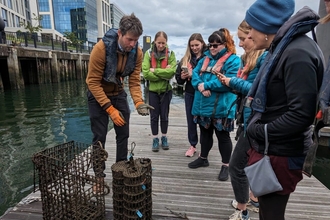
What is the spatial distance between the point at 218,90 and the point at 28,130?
23.9ft

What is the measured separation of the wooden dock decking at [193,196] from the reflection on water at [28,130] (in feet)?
6.41

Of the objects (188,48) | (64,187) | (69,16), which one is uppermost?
(69,16)

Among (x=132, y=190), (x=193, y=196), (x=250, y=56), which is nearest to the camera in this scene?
(x=132, y=190)

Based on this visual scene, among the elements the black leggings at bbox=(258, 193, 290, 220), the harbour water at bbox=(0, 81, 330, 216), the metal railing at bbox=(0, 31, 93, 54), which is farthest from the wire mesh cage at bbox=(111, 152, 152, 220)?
the metal railing at bbox=(0, 31, 93, 54)

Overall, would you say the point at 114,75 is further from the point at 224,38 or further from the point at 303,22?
the point at 303,22

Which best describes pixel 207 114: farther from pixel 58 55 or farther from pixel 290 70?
pixel 58 55

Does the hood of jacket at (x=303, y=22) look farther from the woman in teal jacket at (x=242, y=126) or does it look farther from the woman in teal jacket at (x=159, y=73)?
the woman in teal jacket at (x=159, y=73)

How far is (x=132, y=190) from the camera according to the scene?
6.73 ft

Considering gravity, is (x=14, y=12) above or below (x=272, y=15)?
above

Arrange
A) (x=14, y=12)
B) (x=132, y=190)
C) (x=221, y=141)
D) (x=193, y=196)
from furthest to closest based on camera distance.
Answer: (x=14, y=12) < (x=221, y=141) < (x=193, y=196) < (x=132, y=190)

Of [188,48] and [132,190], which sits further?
[188,48]

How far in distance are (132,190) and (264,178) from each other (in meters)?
1.13

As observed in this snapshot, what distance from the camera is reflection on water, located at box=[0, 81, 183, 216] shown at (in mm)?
4496

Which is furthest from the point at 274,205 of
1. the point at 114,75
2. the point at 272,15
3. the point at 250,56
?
the point at 114,75
